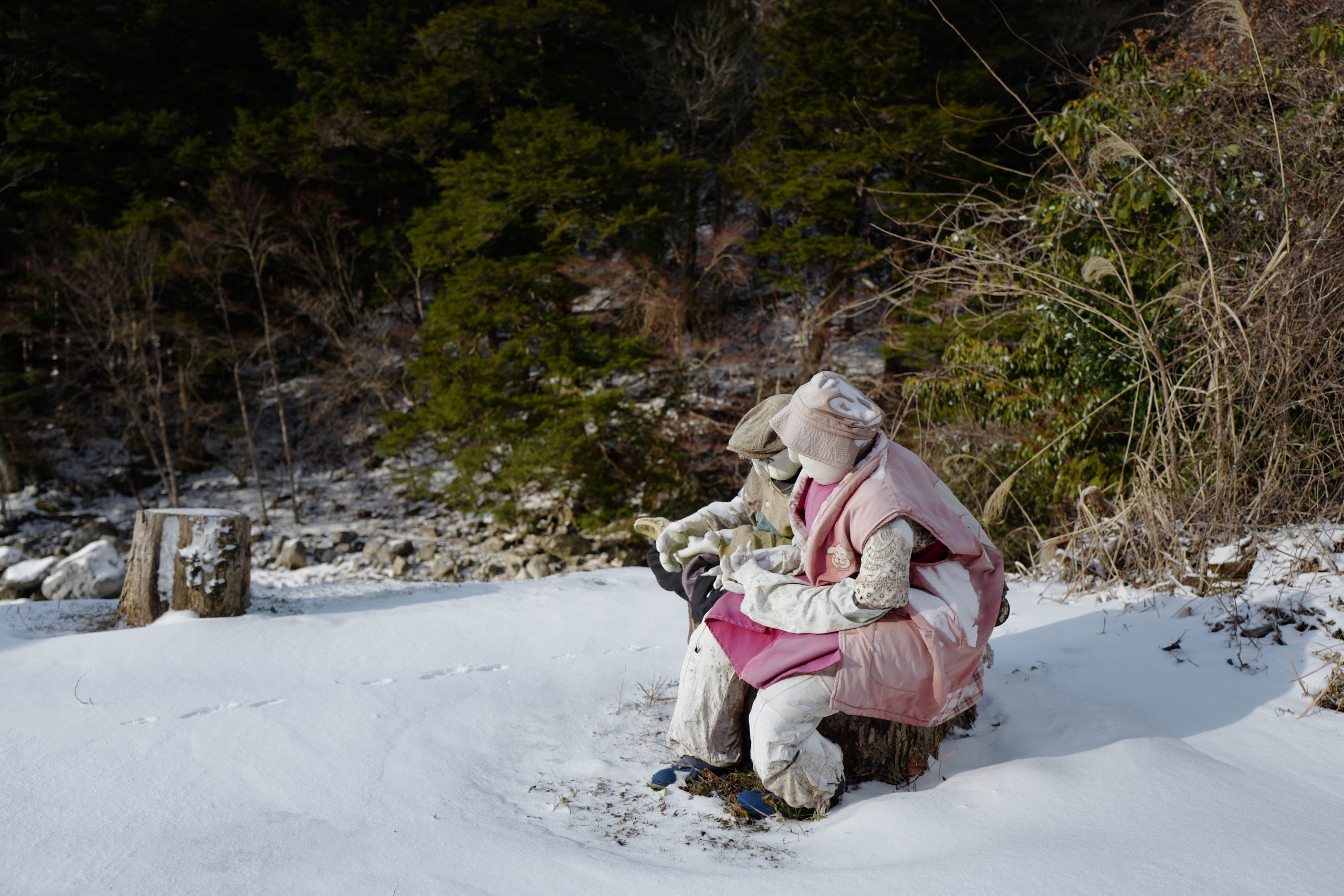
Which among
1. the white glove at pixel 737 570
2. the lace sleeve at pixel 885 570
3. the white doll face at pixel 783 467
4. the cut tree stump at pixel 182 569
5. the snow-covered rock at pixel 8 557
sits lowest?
the snow-covered rock at pixel 8 557

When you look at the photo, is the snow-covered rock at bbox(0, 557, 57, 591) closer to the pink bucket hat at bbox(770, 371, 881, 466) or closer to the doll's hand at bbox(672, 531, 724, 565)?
the doll's hand at bbox(672, 531, 724, 565)

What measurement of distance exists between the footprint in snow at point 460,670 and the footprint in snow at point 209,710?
64 centimetres

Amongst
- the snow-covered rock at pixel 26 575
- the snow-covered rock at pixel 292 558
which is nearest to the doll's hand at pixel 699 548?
the snow-covered rock at pixel 26 575

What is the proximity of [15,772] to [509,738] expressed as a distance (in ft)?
4.41

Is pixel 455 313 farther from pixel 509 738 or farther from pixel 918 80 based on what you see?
pixel 509 738

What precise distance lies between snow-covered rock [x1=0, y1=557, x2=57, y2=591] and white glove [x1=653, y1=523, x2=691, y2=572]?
6.27m

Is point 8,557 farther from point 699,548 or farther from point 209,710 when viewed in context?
point 699,548

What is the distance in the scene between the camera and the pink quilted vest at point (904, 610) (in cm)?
220

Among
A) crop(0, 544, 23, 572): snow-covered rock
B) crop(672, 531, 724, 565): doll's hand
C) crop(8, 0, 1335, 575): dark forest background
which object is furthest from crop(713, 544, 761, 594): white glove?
crop(8, 0, 1335, 575): dark forest background

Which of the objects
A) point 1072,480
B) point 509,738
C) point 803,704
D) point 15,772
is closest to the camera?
point 803,704

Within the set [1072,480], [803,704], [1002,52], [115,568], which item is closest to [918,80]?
[1002,52]

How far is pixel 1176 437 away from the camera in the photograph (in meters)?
4.29

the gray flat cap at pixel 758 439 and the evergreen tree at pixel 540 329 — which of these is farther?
the evergreen tree at pixel 540 329

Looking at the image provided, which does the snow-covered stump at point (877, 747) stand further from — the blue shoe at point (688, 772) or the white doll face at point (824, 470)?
the white doll face at point (824, 470)
